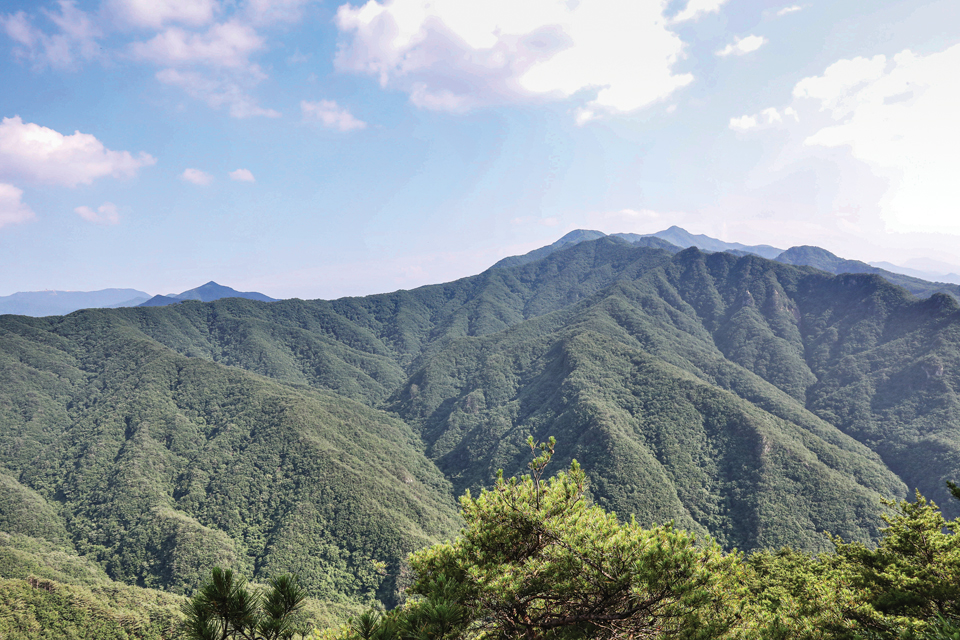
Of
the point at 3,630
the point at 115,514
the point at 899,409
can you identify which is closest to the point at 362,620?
the point at 3,630

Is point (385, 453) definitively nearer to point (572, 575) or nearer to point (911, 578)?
point (911, 578)

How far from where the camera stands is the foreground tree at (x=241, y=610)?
23.2 ft

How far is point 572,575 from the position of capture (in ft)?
36.1

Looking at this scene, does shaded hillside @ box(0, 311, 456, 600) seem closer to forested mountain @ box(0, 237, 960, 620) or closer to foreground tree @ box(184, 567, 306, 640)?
forested mountain @ box(0, 237, 960, 620)

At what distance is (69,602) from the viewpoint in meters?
57.8

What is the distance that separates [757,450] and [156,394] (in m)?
220

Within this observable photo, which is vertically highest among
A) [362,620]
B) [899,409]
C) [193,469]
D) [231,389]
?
[362,620]

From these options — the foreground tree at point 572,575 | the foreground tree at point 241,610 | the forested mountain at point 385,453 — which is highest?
the foreground tree at point 241,610

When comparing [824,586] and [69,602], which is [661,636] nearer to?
[824,586]

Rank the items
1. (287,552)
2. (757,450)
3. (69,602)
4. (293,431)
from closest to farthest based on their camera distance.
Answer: (69,602) → (287,552) → (757,450) → (293,431)

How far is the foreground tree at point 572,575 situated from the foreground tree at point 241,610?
141 inches

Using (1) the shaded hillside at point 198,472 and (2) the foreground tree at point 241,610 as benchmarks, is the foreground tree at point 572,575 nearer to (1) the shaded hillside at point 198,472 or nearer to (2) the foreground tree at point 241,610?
(2) the foreground tree at point 241,610

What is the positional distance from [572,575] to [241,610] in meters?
8.01

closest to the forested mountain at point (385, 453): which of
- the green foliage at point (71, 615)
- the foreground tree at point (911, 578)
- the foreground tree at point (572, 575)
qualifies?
the green foliage at point (71, 615)
